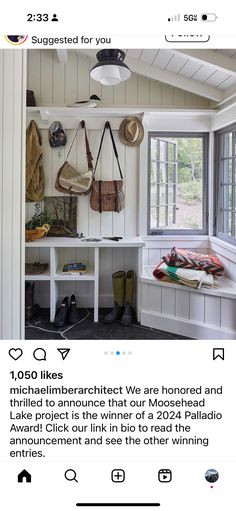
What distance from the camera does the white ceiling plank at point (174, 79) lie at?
1816 millimetres

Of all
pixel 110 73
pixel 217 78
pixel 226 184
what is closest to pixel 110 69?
pixel 110 73

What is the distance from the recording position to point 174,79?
184cm

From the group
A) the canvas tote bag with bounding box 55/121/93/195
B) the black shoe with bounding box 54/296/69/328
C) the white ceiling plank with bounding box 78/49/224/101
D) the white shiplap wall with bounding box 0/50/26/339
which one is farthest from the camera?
the canvas tote bag with bounding box 55/121/93/195

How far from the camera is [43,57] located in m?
1.96

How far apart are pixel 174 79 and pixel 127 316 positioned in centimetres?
132

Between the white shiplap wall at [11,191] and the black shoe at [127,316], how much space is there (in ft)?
3.90

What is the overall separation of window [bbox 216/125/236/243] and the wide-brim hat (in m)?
0.45
